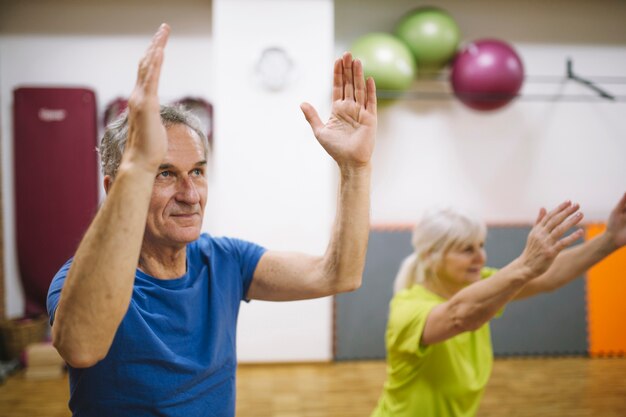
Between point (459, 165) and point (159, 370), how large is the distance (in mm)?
3587

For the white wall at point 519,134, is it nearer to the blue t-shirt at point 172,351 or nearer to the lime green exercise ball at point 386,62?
the lime green exercise ball at point 386,62

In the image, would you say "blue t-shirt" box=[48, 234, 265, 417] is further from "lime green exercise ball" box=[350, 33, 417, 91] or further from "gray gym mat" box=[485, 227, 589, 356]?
"gray gym mat" box=[485, 227, 589, 356]

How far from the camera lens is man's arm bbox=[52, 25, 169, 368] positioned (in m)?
0.72

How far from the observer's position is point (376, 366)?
364 cm

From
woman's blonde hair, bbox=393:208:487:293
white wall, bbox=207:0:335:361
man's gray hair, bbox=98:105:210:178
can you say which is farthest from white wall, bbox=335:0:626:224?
man's gray hair, bbox=98:105:210:178

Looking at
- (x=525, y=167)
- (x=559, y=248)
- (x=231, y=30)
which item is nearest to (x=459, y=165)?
(x=525, y=167)

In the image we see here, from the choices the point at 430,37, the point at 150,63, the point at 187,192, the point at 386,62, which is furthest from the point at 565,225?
the point at 430,37

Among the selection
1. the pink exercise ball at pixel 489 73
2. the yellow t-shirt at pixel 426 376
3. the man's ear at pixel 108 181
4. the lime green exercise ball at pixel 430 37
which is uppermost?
the lime green exercise ball at pixel 430 37

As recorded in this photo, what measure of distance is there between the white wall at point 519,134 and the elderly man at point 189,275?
292 cm

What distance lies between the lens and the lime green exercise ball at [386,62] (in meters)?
3.42

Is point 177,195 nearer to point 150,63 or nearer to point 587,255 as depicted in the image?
point 150,63

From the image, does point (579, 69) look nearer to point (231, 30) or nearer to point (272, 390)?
point (231, 30)

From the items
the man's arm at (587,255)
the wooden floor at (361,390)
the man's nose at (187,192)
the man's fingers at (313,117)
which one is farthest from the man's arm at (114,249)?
the wooden floor at (361,390)

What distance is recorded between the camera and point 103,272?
A: 72cm
